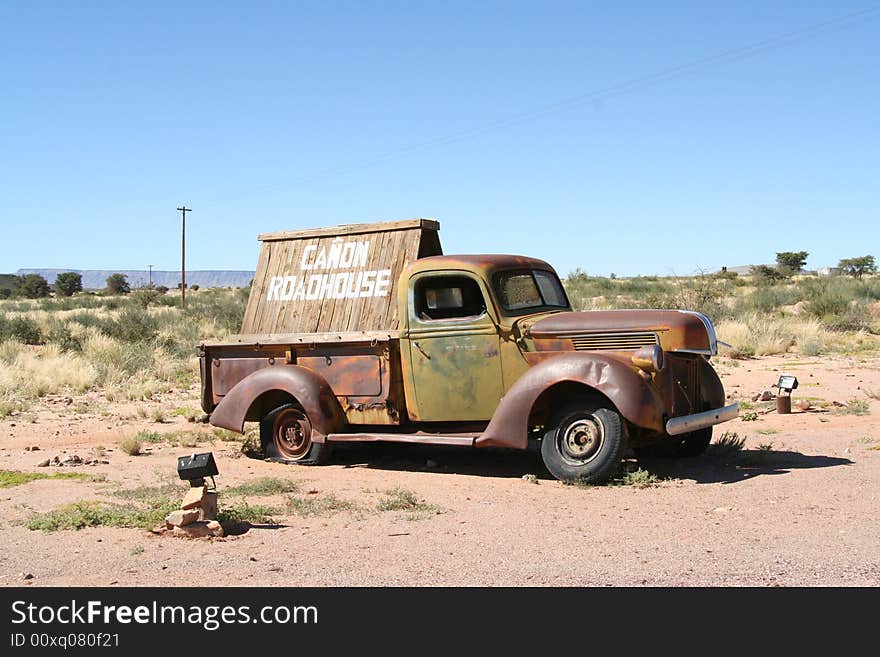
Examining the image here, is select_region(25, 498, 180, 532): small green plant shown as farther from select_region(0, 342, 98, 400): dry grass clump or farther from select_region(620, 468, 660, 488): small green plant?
select_region(0, 342, 98, 400): dry grass clump

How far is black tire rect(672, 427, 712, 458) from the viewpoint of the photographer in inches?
384

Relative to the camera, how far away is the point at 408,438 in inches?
375

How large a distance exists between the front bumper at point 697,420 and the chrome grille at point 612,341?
2.39 feet

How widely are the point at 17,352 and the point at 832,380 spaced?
57.5 feet

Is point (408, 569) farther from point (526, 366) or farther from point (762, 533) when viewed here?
point (526, 366)

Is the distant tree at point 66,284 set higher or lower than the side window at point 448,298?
higher

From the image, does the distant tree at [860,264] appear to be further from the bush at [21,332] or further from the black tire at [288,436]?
the black tire at [288,436]

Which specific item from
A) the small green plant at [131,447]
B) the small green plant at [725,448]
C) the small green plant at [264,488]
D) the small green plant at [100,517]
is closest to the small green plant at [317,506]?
the small green plant at [264,488]

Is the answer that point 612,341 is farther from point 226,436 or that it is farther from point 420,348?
point 226,436

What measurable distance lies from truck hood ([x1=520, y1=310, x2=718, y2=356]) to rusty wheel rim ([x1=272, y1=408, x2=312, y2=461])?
9.14 feet

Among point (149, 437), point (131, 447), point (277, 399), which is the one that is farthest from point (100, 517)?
point (149, 437)

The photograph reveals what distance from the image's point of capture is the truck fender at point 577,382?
27.3ft

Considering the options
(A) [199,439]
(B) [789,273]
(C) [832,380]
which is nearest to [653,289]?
(B) [789,273]

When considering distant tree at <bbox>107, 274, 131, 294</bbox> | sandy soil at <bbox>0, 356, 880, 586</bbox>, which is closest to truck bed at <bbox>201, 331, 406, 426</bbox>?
sandy soil at <bbox>0, 356, 880, 586</bbox>
